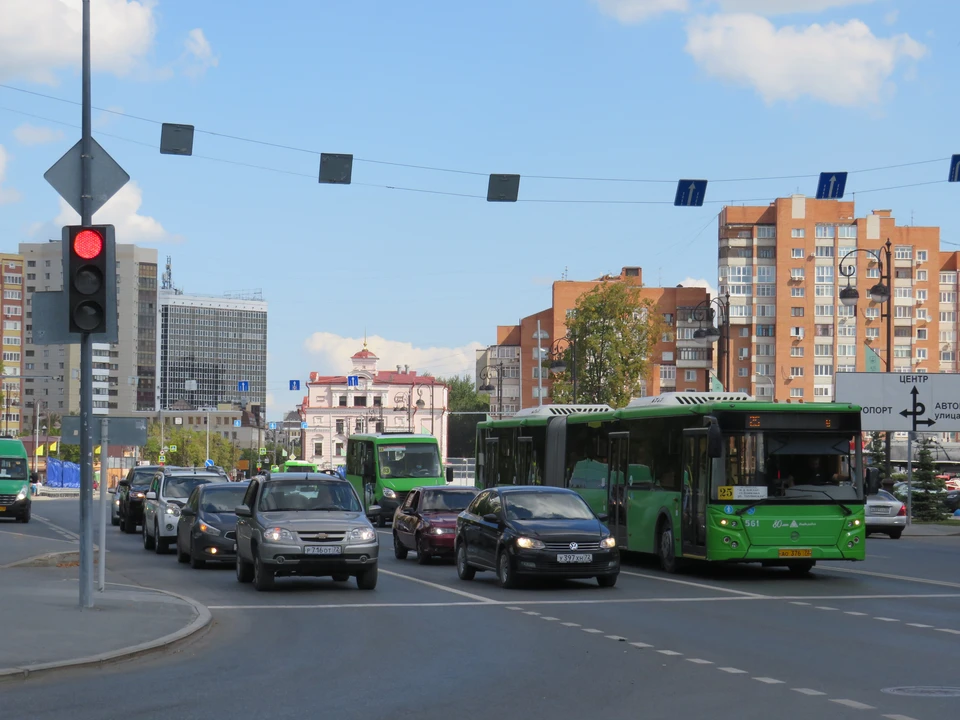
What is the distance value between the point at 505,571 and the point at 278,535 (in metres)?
3.42

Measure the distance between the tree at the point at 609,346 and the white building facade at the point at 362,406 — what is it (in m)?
59.7

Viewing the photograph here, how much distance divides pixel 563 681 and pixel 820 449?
1292 cm

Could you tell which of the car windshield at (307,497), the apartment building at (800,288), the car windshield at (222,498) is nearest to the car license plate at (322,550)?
the car windshield at (307,497)

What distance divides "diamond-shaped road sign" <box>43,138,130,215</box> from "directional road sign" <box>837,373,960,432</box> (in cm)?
3365

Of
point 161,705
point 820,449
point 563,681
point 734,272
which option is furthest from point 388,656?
point 734,272

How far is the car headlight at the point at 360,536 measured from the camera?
19812 mm

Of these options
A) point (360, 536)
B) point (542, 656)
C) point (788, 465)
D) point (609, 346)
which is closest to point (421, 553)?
point (360, 536)

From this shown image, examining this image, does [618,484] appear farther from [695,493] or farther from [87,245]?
[87,245]

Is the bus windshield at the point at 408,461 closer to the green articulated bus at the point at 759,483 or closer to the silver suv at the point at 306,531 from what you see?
the green articulated bus at the point at 759,483

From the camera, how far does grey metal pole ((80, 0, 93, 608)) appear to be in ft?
50.5

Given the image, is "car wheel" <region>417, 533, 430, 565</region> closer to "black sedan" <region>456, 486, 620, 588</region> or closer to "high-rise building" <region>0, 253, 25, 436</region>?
"black sedan" <region>456, 486, 620, 588</region>

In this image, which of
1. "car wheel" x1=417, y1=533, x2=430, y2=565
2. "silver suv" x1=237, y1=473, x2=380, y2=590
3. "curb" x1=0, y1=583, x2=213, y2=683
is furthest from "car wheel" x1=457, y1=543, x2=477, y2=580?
"curb" x1=0, y1=583, x2=213, y2=683

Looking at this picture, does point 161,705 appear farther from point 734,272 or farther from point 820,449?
point 734,272

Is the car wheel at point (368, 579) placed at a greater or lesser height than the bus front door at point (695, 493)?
lesser
